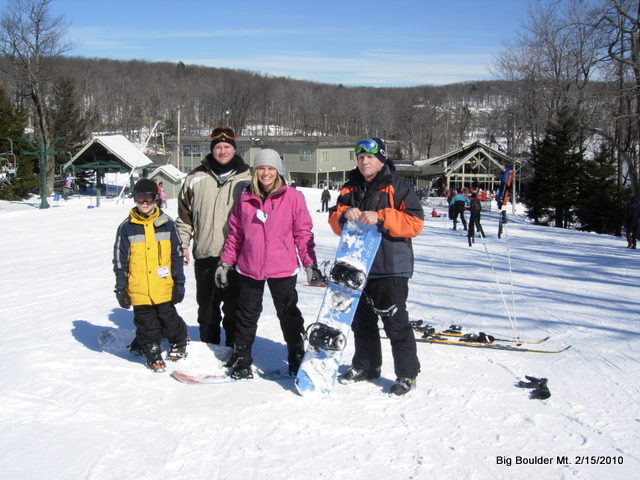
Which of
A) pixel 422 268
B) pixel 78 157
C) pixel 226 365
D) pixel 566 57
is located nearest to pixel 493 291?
pixel 422 268

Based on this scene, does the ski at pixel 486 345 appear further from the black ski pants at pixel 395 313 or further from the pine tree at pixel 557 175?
the pine tree at pixel 557 175

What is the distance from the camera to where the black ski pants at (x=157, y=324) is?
424 cm

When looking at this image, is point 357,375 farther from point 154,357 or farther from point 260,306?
point 154,357

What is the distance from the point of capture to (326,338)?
3.81 m

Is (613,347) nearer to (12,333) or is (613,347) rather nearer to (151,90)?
(12,333)

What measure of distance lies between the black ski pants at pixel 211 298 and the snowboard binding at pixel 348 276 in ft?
2.77

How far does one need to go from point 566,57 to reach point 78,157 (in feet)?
106

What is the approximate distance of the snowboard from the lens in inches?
148

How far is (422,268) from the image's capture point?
10.8m

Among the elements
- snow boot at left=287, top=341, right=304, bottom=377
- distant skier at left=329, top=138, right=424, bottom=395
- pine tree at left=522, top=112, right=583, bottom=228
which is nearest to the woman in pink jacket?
snow boot at left=287, top=341, right=304, bottom=377

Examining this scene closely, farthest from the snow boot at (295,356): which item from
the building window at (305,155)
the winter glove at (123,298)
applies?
the building window at (305,155)

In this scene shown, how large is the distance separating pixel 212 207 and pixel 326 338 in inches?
55.8

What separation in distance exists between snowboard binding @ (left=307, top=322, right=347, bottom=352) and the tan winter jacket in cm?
105

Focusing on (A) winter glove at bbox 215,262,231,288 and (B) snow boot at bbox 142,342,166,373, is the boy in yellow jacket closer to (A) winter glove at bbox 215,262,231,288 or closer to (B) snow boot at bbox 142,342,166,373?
(B) snow boot at bbox 142,342,166,373
